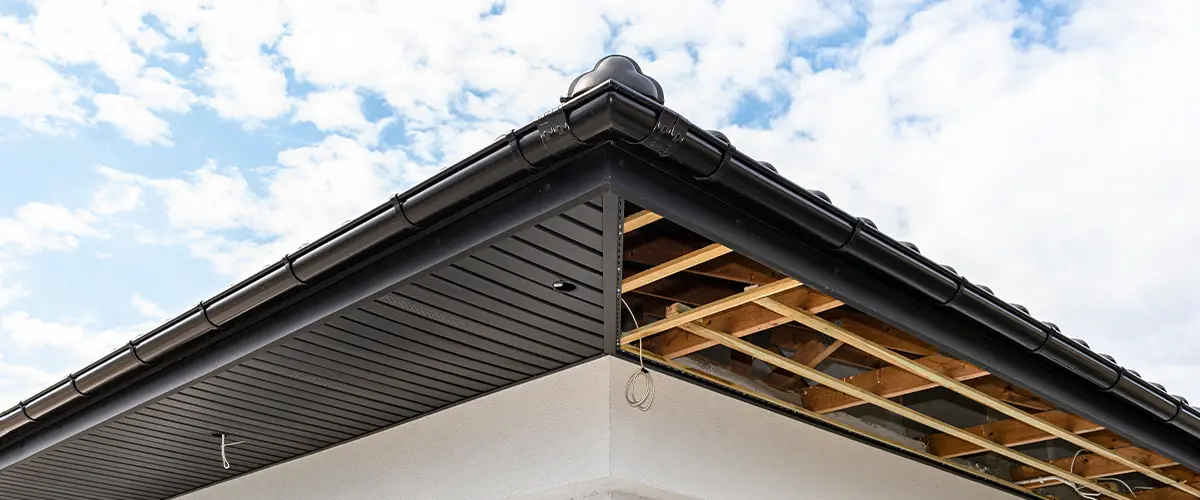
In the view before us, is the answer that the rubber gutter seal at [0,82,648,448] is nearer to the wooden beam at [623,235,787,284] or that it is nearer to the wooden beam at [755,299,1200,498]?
the wooden beam at [623,235,787,284]

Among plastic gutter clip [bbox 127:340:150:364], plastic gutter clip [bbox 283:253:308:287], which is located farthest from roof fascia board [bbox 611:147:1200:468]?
plastic gutter clip [bbox 127:340:150:364]

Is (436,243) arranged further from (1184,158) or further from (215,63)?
(1184,158)

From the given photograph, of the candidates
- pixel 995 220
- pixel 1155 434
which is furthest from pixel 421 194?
pixel 995 220

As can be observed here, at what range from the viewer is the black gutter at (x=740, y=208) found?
2350mm

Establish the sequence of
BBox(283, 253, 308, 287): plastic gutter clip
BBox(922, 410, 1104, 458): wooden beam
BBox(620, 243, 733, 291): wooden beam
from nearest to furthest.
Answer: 1. BBox(620, 243, 733, 291): wooden beam
2. BBox(283, 253, 308, 287): plastic gutter clip
3. BBox(922, 410, 1104, 458): wooden beam

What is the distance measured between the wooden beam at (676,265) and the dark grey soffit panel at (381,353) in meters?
0.11

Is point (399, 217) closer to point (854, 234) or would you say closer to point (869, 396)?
point (854, 234)

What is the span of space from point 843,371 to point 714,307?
5.05 ft

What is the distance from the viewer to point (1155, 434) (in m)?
4.36

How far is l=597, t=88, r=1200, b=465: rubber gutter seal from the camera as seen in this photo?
2.46m

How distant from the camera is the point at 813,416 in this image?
177 inches

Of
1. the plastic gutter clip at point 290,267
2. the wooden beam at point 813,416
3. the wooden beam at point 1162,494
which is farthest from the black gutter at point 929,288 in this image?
the wooden beam at point 1162,494

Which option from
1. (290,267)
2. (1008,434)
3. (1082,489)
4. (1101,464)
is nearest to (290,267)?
(290,267)

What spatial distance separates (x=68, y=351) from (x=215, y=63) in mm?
13141
